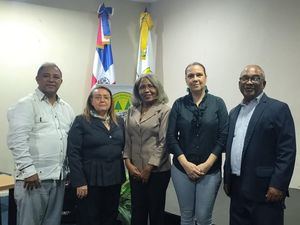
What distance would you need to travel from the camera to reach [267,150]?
2.07 m

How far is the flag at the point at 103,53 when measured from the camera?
178 inches

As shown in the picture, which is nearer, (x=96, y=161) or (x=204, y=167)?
(x=204, y=167)

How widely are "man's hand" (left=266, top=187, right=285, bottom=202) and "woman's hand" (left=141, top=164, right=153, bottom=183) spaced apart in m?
0.78

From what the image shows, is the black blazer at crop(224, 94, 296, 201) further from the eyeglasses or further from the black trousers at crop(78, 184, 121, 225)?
the black trousers at crop(78, 184, 121, 225)

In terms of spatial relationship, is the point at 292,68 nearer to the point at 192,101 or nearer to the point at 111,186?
the point at 192,101

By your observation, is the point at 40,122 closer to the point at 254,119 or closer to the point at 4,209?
the point at 254,119

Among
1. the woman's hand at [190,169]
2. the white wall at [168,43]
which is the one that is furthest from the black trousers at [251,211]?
the white wall at [168,43]

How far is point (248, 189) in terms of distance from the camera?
2123 mm

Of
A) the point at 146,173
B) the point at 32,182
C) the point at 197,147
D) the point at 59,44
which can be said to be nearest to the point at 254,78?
the point at 197,147

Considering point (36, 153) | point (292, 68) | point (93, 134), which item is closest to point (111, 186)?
point (93, 134)

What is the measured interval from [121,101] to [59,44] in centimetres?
121

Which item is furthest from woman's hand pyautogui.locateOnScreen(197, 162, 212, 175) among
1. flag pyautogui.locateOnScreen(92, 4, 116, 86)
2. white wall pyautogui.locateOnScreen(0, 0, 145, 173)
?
white wall pyautogui.locateOnScreen(0, 0, 145, 173)

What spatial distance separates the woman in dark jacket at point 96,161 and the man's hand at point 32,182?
8.7 inches

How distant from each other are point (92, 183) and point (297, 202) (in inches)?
75.8
